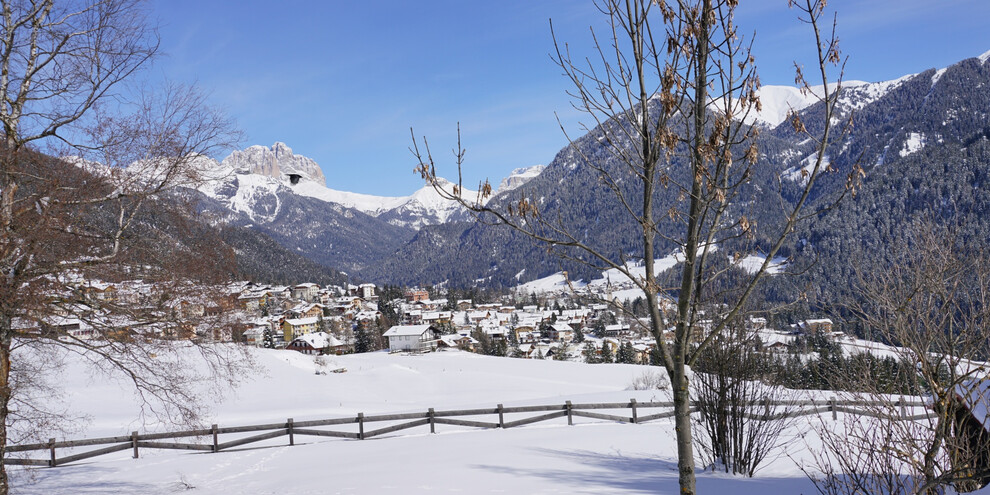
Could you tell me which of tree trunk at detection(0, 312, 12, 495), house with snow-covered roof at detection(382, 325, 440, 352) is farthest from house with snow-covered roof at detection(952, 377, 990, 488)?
house with snow-covered roof at detection(382, 325, 440, 352)

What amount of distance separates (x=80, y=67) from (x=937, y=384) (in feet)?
31.3

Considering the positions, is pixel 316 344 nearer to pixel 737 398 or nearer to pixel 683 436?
pixel 737 398

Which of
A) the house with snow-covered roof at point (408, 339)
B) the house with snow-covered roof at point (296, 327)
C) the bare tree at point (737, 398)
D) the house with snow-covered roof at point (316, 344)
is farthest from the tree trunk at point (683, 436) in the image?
the house with snow-covered roof at point (296, 327)

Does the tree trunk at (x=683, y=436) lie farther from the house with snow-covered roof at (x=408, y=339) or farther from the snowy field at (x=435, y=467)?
the house with snow-covered roof at (x=408, y=339)

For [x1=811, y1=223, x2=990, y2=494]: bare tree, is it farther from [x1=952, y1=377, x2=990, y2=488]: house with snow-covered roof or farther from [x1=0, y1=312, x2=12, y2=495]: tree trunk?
[x1=0, y1=312, x2=12, y2=495]: tree trunk

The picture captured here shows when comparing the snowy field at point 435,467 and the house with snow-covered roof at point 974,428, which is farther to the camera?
the snowy field at point 435,467

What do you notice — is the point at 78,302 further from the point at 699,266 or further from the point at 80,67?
the point at 699,266

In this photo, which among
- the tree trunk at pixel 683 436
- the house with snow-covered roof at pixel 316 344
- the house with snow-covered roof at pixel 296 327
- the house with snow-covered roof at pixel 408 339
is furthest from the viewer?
the house with snow-covered roof at pixel 296 327

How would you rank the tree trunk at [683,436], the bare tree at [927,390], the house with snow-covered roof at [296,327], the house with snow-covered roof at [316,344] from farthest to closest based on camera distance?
1. the house with snow-covered roof at [296,327]
2. the house with snow-covered roof at [316,344]
3. the bare tree at [927,390]
4. the tree trunk at [683,436]

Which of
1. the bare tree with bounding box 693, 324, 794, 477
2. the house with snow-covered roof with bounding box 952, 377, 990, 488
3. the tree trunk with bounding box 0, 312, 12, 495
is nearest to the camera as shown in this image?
the house with snow-covered roof with bounding box 952, 377, 990, 488

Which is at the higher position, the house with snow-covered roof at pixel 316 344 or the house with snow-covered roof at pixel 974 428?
the house with snow-covered roof at pixel 974 428

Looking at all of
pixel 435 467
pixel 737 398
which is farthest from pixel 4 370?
pixel 737 398

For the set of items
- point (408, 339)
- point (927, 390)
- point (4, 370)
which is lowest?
point (408, 339)

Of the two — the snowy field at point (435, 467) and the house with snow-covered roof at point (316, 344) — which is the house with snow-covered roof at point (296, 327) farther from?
the snowy field at point (435, 467)
